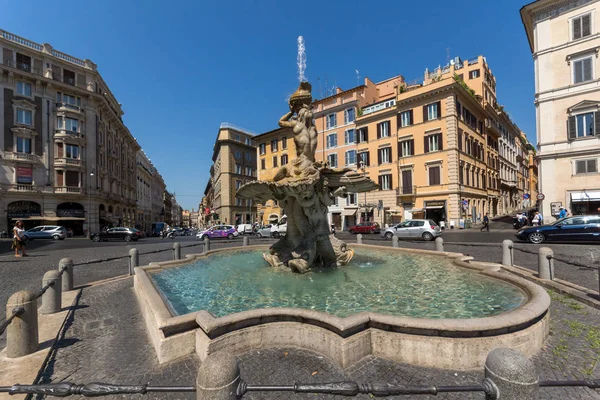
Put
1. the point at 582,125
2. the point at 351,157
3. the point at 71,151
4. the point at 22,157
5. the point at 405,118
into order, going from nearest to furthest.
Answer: the point at 582,125, the point at 22,157, the point at 405,118, the point at 71,151, the point at 351,157

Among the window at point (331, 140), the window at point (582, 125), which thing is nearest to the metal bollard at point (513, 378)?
the window at point (582, 125)

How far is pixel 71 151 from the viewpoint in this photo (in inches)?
1449

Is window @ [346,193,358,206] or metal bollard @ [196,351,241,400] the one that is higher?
window @ [346,193,358,206]

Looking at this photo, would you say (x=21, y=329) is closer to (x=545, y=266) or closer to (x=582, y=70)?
(x=545, y=266)

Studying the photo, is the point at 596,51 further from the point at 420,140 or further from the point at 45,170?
the point at 45,170

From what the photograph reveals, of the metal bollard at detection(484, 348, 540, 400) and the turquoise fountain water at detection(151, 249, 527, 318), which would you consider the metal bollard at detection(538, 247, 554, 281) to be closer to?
the turquoise fountain water at detection(151, 249, 527, 318)

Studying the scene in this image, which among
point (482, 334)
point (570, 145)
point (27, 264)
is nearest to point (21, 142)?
point (27, 264)

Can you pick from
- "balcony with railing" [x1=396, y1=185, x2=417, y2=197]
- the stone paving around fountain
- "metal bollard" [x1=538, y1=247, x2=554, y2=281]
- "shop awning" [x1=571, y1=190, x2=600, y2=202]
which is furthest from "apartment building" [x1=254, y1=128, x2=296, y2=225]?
the stone paving around fountain

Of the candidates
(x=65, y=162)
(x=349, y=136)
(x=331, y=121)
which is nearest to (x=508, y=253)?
(x=349, y=136)

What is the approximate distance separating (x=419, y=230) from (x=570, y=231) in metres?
8.00

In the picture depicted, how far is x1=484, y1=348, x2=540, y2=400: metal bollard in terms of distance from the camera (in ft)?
5.81

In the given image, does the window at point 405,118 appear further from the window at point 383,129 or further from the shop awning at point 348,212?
the shop awning at point 348,212

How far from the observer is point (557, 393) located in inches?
106

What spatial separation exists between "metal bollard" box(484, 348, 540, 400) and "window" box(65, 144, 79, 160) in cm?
4708
